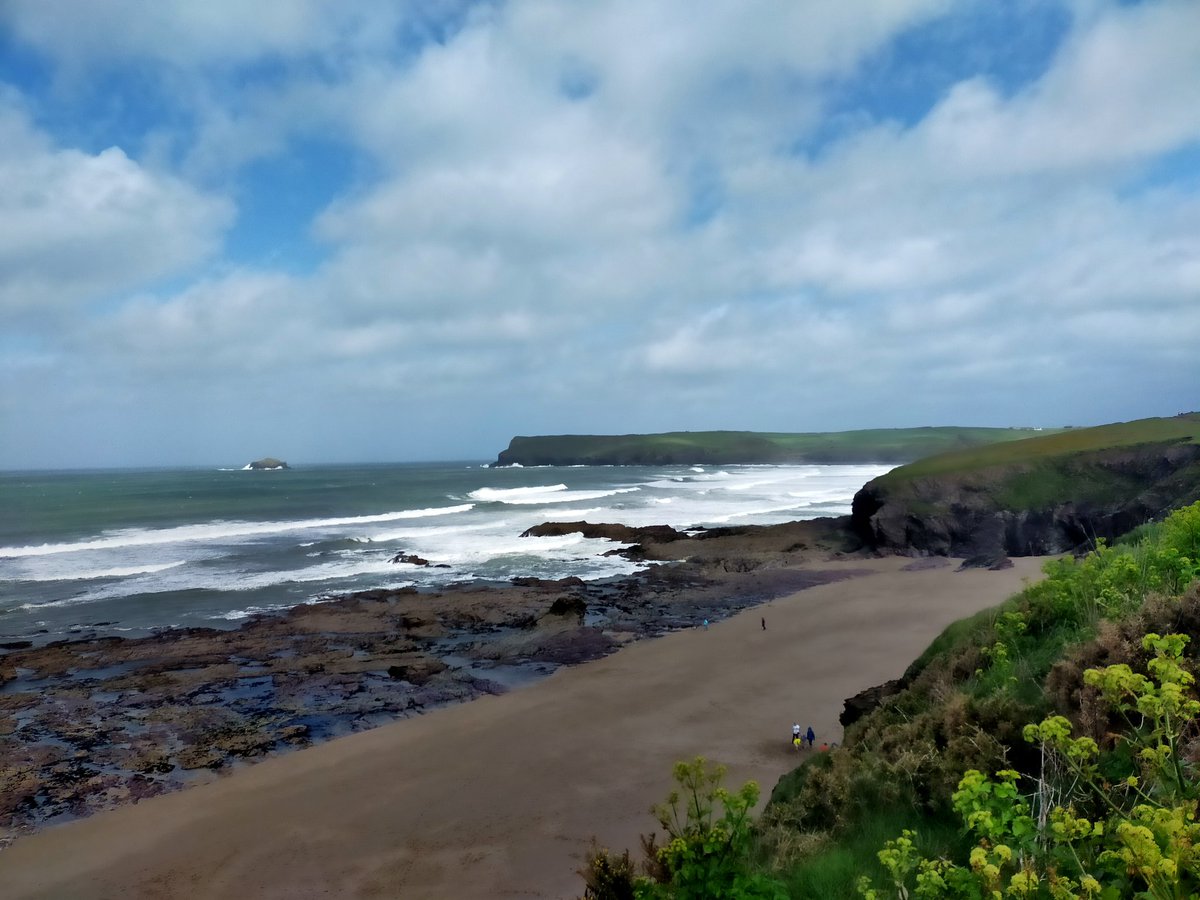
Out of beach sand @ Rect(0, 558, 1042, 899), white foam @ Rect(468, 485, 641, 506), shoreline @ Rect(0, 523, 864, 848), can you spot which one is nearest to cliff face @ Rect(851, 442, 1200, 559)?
shoreline @ Rect(0, 523, 864, 848)

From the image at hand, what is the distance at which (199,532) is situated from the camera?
5112 cm

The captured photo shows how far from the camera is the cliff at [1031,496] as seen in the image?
33.6 m

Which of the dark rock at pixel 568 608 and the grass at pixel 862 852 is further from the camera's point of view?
the dark rock at pixel 568 608

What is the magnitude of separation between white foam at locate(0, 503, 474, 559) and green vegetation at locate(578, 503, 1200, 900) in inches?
1990

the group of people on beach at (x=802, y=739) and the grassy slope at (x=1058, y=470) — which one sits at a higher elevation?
the grassy slope at (x=1058, y=470)

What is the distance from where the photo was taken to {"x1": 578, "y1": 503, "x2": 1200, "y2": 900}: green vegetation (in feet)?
9.46

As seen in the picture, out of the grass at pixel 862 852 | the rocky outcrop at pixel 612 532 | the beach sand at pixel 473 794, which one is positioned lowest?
the beach sand at pixel 473 794

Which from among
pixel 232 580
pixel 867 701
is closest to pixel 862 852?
pixel 867 701

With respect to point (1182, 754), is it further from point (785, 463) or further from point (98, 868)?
point (785, 463)

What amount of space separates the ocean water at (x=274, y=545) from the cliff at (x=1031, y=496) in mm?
14085

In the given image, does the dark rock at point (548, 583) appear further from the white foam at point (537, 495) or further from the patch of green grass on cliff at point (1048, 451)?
the white foam at point (537, 495)

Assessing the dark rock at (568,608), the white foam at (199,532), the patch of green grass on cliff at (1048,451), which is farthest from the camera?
the white foam at (199,532)

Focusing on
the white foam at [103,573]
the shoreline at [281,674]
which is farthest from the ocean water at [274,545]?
the shoreline at [281,674]

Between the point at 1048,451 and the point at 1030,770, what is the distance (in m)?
41.3
